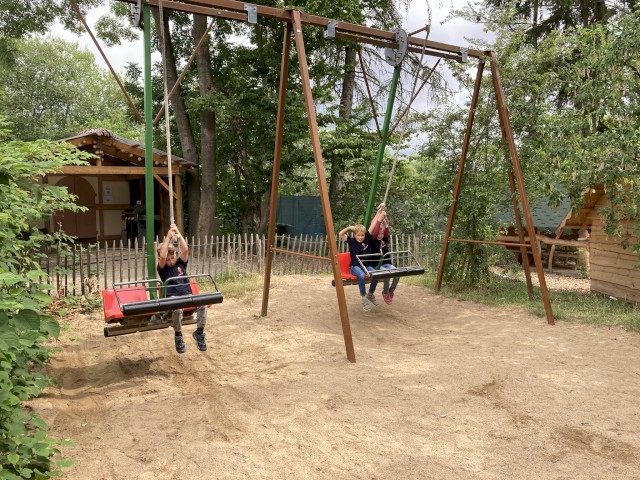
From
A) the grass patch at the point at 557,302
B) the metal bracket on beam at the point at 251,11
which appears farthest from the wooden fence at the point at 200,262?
the metal bracket on beam at the point at 251,11

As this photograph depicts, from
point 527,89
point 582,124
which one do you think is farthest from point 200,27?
point 582,124

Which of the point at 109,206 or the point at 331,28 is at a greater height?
the point at 331,28

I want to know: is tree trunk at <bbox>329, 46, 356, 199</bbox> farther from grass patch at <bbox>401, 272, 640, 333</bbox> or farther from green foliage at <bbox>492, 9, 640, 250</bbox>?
green foliage at <bbox>492, 9, 640, 250</bbox>

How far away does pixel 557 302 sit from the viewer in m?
8.90

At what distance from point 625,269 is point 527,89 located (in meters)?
4.12

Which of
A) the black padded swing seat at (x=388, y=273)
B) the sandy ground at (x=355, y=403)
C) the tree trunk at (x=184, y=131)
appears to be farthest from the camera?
the tree trunk at (x=184, y=131)

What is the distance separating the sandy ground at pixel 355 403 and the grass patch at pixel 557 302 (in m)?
0.51

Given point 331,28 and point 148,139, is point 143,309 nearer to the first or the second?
point 148,139

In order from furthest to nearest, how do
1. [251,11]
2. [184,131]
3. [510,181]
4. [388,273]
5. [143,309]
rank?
[184,131]
[510,181]
[388,273]
[251,11]
[143,309]

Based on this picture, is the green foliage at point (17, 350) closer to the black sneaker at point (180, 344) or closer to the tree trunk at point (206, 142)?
the black sneaker at point (180, 344)

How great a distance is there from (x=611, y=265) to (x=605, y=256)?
12.0 inches

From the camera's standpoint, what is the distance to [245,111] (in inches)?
579

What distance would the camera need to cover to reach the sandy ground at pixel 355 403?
10.9ft

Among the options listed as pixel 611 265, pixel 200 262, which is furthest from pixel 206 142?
pixel 611 265
